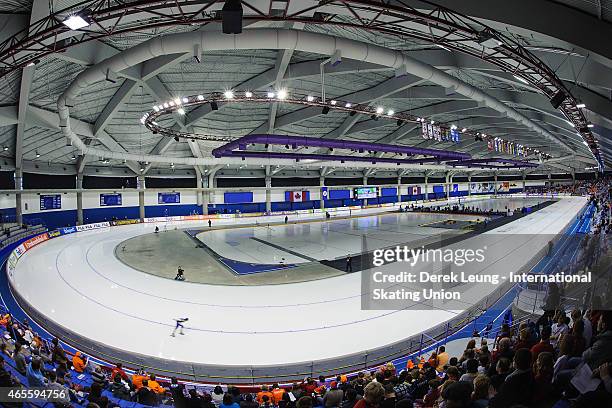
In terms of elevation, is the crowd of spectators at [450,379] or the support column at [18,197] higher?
the support column at [18,197]

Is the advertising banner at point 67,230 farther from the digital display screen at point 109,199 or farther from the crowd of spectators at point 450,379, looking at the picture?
the crowd of spectators at point 450,379

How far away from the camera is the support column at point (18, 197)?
2712cm

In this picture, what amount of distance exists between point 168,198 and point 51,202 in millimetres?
13223

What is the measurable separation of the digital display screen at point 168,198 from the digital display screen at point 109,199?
4964mm

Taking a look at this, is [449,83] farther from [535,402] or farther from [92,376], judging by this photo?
[92,376]

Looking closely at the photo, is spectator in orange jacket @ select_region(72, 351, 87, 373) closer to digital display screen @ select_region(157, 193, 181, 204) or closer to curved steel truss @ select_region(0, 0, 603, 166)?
curved steel truss @ select_region(0, 0, 603, 166)

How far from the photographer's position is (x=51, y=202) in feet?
114

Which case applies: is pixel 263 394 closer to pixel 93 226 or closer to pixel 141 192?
pixel 93 226

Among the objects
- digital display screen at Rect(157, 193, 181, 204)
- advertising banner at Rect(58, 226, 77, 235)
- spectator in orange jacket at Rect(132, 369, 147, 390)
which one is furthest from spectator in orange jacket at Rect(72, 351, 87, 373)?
digital display screen at Rect(157, 193, 181, 204)

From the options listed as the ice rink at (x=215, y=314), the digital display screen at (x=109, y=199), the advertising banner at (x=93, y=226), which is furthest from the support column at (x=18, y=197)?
the ice rink at (x=215, y=314)

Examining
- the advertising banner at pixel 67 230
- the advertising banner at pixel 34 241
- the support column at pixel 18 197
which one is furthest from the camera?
the advertising banner at pixel 67 230

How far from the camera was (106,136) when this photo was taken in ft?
91.6

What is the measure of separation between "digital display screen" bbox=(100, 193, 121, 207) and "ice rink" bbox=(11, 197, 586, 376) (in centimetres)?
2037

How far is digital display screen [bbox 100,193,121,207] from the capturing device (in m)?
40.0
